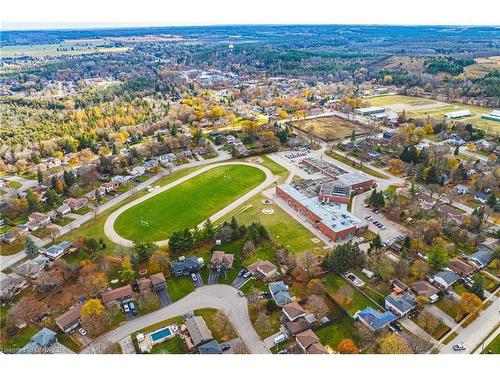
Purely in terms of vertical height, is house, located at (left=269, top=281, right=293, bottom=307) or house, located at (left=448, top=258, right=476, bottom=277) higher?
house, located at (left=448, top=258, right=476, bottom=277)

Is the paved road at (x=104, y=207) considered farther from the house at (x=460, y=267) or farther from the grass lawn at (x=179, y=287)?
the house at (x=460, y=267)

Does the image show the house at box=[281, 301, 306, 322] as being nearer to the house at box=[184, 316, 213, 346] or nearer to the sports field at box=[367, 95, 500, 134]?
the house at box=[184, 316, 213, 346]

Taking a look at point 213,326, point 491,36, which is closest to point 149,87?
point 213,326

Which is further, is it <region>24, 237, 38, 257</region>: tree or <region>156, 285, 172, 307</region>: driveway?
<region>24, 237, 38, 257</region>: tree

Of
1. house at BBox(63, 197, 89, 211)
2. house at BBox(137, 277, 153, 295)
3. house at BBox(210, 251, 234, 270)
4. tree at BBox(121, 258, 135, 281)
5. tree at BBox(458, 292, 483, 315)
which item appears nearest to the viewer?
tree at BBox(458, 292, 483, 315)

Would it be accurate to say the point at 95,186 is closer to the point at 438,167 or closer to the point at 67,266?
the point at 67,266

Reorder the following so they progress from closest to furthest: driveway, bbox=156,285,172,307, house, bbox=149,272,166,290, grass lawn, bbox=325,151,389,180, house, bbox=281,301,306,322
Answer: house, bbox=281,301,306,322
driveway, bbox=156,285,172,307
house, bbox=149,272,166,290
grass lawn, bbox=325,151,389,180

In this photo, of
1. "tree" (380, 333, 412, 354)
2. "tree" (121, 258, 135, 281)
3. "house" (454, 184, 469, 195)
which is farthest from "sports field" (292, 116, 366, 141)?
"tree" (380, 333, 412, 354)

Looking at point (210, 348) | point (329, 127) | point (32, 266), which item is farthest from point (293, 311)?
point (329, 127)

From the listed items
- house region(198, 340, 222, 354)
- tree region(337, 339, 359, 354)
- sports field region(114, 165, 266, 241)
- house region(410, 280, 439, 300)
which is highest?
tree region(337, 339, 359, 354)
